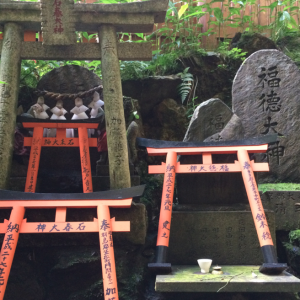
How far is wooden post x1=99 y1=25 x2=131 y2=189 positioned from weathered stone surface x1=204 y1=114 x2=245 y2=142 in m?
1.28

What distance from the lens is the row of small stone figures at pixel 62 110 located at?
486cm

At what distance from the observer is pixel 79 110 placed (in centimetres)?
491

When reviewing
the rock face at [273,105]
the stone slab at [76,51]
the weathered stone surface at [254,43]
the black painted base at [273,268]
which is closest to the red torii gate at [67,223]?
the black painted base at [273,268]

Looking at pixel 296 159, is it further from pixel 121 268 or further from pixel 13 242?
pixel 13 242

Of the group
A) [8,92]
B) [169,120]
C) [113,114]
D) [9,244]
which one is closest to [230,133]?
[113,114]

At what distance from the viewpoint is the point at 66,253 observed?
11.9 feet

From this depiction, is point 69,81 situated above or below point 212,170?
above

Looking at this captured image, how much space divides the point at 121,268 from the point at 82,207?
0.91 meters

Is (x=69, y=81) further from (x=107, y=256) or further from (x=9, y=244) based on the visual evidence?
(x=107, y=256)

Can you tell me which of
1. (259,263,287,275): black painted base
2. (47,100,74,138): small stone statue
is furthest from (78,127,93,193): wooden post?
(259,263,287,275): black painted base

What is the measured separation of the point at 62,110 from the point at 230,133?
2.52m

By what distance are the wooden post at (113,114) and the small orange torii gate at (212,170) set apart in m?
0.34

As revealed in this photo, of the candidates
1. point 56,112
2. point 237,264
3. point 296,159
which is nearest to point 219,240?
point 237,264

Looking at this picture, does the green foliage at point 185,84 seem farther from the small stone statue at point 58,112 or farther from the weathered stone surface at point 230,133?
the small stone statue at point 58,112
